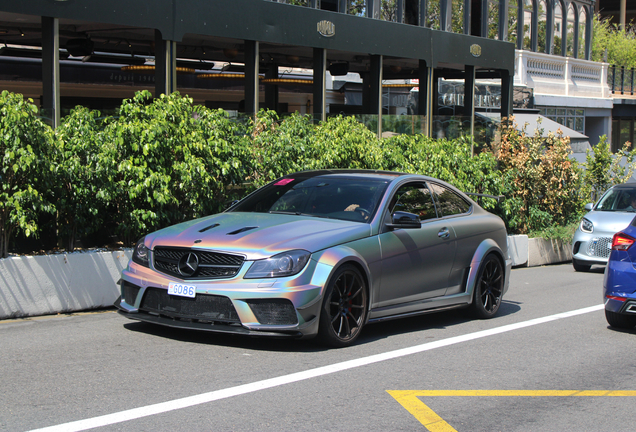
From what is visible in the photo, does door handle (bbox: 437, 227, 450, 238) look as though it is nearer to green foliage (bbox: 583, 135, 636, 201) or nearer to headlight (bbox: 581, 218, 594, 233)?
headlight (bbox: 581, 218, 594, 233)

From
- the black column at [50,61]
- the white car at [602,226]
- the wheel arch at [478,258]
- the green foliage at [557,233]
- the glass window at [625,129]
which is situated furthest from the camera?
the glass window at [625,129]

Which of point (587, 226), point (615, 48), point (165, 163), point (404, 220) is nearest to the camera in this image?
point (404, 220)

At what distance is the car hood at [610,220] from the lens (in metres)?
14.5

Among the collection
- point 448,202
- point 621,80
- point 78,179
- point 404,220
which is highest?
point 621,80

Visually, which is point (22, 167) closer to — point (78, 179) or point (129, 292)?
point (78, 179)

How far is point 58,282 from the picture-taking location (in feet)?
28.3

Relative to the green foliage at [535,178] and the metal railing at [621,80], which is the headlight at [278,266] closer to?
the green foliage at [535,178]

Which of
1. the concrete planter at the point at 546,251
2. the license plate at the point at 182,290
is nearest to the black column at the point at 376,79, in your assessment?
the concrete planter at the point at 546,251

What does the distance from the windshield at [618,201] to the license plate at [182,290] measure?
11.3 m

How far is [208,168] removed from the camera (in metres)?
10.2

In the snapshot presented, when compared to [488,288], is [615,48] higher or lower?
higher

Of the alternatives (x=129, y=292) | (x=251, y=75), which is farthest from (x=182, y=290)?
(x=251, y=75)

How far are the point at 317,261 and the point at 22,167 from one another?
3577 mm

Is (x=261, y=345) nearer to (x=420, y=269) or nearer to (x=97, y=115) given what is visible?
(x=420, y=269)
